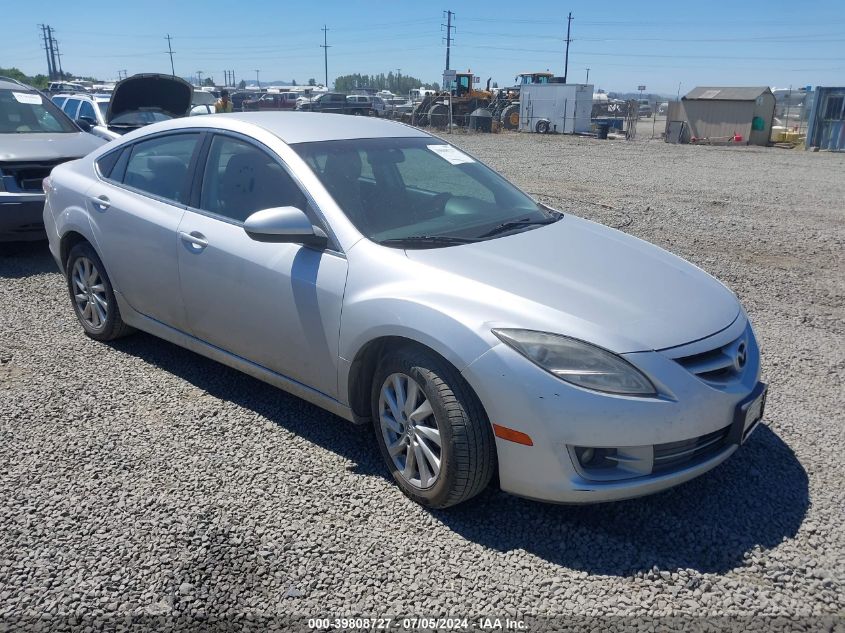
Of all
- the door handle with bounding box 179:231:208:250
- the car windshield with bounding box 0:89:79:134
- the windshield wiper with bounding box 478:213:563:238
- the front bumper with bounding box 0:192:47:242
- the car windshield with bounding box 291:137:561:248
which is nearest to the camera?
the car windshield with bounding box 291:137:561:248

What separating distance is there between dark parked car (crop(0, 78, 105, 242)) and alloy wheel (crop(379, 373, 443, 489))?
524 centimetres

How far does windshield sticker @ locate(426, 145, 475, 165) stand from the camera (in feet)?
14.4

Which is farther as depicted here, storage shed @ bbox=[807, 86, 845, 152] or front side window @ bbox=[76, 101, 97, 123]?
storage shed @ bbox=[807, 86, 845, 152]

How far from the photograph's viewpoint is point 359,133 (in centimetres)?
420

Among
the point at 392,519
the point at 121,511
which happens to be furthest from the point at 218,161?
the point at 392,519

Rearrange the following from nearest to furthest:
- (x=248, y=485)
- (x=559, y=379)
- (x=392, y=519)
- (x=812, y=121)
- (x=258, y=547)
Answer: (x=559, y=379)
(x=258, y=547)
(x=392, y=519)
(x=248, y=485)
(x=812, y=121)

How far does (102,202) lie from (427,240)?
2.50 metres

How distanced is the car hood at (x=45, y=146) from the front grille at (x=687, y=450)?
6.66m

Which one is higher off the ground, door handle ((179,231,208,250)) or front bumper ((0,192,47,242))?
door handle ((179,231,208,250))

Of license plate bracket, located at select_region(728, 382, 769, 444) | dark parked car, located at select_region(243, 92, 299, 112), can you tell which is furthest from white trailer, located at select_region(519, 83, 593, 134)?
license plate bracket, located at select_region(728, 382, 769, 444)

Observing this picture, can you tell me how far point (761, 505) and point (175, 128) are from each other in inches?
154

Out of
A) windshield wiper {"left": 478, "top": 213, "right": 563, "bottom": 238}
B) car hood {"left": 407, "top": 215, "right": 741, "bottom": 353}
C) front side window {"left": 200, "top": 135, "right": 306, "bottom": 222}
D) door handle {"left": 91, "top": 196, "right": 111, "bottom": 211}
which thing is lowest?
car hood {"left": 407, "top": 215, "right": 741, "bottom": 353}

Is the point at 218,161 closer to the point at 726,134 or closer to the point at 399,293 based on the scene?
the point at 399,293

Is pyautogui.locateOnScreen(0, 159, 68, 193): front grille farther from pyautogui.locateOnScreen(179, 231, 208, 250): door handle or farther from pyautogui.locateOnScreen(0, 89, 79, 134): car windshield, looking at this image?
pyautogui.locateOnScreen(179, 231, 208, 250): door handle
